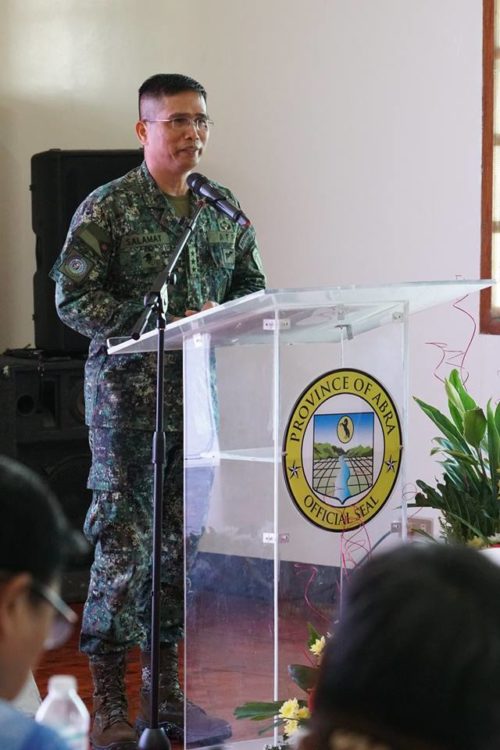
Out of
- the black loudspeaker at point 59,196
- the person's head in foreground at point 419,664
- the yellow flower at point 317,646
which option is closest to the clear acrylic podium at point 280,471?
the yellow flower at point 317,646

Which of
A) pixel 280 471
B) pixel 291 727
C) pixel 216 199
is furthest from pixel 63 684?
pixel 216 199

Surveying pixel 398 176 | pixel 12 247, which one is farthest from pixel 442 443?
pixel 12 247

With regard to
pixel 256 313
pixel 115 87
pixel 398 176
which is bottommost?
pixel 256 313

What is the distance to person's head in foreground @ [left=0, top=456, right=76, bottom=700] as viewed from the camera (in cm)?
87

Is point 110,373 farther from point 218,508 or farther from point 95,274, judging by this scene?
point 218,508

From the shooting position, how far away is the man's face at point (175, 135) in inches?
115

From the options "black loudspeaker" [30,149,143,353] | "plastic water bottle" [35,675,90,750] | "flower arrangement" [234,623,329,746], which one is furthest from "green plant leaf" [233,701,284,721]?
"black loudspeaker" [30,149,143,353]

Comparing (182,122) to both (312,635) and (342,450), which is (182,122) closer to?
(342,450)

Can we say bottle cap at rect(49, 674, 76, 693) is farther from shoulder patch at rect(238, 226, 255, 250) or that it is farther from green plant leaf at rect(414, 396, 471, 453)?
shoulder patch at rect(238, 226, 255, 250)

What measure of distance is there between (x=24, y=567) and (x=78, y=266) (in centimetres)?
206

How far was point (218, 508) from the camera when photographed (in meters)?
2.57

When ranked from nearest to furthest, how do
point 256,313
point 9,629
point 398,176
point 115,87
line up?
point 9,629 → point 256,313 → point 398,176 → point 115,87

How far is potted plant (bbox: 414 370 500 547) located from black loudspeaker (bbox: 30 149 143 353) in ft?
6.66

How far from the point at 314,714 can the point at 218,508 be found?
192 centimetres
